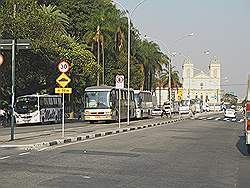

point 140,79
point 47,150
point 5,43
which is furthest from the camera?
point 140,79

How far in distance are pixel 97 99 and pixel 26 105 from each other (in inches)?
229

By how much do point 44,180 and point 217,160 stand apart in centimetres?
708

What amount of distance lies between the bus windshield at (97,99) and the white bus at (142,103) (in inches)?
414

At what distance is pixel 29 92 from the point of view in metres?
53.4

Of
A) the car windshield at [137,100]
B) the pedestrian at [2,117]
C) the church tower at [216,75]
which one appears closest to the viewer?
the pedestrian at [2,117]

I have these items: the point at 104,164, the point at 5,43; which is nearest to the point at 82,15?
the point at 5,43

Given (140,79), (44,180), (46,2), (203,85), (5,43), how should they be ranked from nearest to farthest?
(44,180), (5,43), (46,2), (140,79), (203,85)

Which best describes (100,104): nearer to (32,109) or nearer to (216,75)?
(32,109)

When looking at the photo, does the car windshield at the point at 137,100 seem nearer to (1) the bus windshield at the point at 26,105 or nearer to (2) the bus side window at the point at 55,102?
(2) the bus side window at the point at 55,102

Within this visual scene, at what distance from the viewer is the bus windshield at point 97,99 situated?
44.3 m

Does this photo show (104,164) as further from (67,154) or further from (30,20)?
(30,20)

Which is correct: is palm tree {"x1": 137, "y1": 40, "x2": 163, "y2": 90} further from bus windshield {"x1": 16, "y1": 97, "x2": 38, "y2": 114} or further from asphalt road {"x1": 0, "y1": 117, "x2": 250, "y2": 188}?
asphalt road {"x1": 0, "y1": 117, "x2": 250, "y2": 188}

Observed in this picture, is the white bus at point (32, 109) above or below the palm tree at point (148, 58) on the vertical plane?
below

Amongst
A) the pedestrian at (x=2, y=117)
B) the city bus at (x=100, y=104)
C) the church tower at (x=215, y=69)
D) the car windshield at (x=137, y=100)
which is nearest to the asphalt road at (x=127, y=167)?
the city bus at (x=100, y=104)
